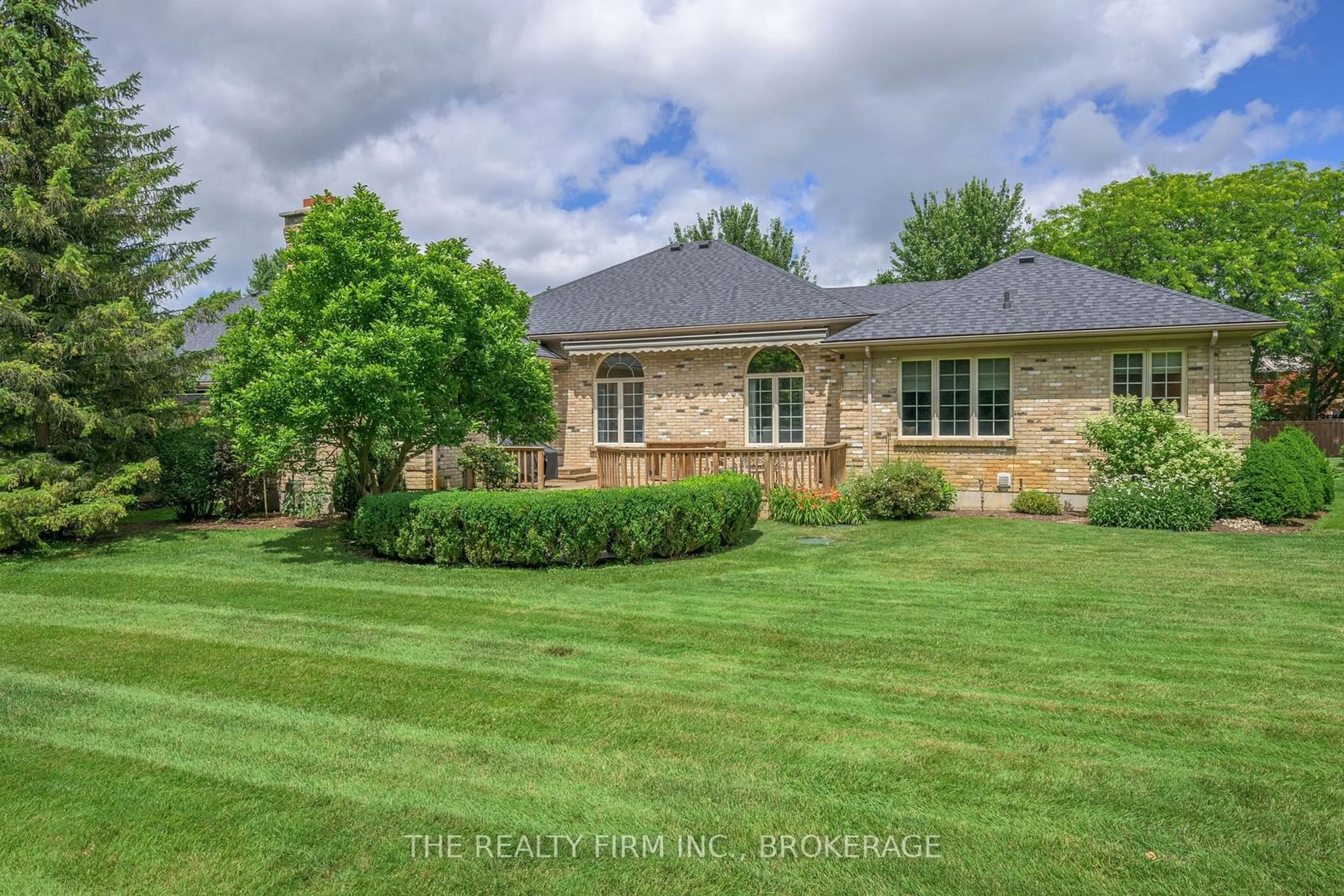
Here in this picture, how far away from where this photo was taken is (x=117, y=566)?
10.6 m

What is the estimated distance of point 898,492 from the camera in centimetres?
1384

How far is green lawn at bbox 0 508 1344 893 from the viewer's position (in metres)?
3.23

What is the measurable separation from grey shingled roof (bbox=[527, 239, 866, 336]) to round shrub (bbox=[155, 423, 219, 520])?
6.84 meters

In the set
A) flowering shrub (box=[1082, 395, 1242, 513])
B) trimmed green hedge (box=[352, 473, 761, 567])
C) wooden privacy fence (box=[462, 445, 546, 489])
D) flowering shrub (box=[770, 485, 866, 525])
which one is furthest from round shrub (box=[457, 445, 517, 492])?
flowering shrub (box=[1082, 395, 1242, 513])

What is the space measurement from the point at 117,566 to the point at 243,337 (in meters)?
3.63

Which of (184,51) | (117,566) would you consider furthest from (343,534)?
(184,51)

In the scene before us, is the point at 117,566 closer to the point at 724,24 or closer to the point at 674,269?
the point at 724,24

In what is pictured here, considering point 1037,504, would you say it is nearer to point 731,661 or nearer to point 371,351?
point 731,661

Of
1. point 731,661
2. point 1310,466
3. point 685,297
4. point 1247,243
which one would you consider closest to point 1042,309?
point 1310,466

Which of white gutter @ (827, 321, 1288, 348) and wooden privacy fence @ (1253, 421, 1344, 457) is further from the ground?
white gutter @ (827, 321, 1288, 348)

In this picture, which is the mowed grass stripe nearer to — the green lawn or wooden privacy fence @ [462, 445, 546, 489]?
the green lawn

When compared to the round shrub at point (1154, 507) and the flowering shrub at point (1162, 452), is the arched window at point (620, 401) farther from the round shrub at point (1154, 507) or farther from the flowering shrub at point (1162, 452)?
the round shrub at point (1154, 507)

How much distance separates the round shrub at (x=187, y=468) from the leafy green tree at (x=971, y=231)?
97.6ft

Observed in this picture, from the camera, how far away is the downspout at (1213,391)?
14117mm
